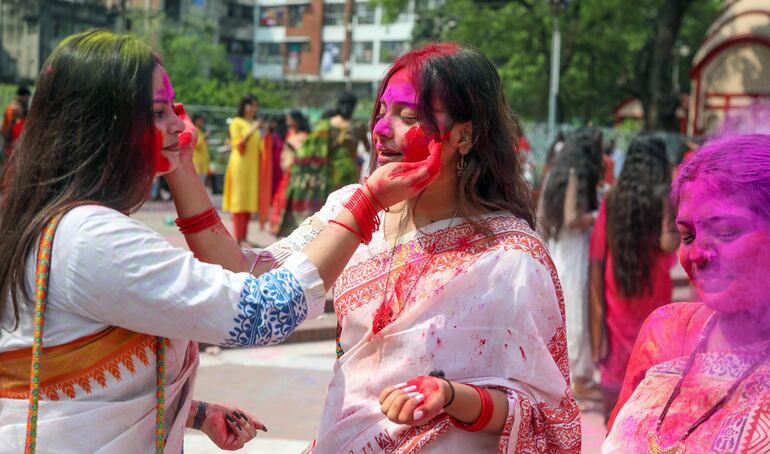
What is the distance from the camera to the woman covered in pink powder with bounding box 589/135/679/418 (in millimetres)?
4840

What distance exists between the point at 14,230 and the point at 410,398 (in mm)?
891

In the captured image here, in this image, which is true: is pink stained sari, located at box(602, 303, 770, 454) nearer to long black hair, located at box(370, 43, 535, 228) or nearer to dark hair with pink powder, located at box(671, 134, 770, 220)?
dark hair with pink powder, located at box(671, 134, 770, 220)

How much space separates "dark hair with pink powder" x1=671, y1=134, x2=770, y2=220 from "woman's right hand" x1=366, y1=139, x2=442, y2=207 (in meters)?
0.59

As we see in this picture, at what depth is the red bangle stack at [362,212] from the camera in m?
2.04

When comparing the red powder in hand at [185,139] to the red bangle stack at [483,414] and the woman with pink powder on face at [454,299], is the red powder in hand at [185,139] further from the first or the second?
the red bangle stack at [483,414]

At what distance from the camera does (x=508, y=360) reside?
2172mm

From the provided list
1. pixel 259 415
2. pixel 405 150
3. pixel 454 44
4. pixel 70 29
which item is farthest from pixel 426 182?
pixel 70 29

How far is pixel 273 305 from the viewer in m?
1.91

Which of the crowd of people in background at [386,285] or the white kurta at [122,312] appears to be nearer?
the crowd of people in background at [386,285]

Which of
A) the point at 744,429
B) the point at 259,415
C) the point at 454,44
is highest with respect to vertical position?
the point at 454,44

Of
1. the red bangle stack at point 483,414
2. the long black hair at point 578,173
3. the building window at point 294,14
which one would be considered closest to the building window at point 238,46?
the building window at point 294,14

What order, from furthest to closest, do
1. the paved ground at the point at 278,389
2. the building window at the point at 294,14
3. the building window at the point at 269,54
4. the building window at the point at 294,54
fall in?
the building window at the point at 269,54 < the building window at the point at 294,14 < the building window at the point at 294,54 < the paved ground at the point at 278,389

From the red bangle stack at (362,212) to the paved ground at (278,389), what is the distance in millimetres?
2766

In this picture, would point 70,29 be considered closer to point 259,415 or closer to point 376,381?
point 259,415
